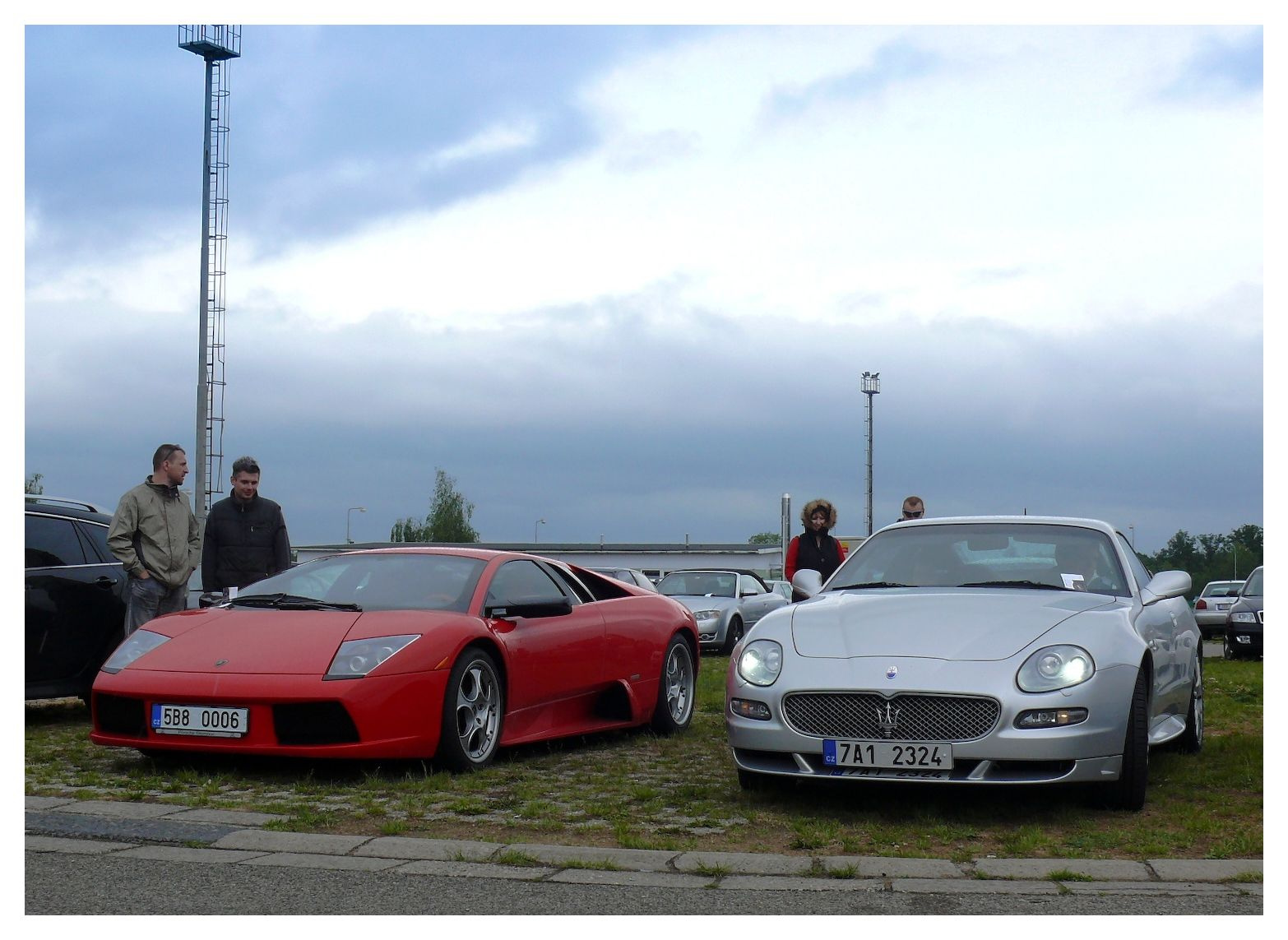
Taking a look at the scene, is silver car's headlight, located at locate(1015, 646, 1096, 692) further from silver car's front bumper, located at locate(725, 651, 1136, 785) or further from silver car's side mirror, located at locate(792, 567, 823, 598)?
silver car's side mirror, located at locate(792, 567, 823, 598)

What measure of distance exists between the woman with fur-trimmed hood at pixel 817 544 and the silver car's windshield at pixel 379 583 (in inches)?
170

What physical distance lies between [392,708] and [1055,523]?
11.9 feet

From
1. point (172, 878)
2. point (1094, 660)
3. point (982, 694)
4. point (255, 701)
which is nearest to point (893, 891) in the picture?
point (982, 694)

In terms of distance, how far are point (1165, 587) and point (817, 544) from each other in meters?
4.75

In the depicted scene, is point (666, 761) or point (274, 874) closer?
point (274, 874)

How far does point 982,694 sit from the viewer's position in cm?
593

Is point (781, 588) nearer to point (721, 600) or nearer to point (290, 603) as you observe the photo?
point (721, 600)

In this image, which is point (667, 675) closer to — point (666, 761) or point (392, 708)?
point (666, 761)

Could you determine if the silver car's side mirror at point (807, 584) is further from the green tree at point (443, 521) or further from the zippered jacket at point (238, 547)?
the green tree at point (443, 521)

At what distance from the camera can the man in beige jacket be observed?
925cm

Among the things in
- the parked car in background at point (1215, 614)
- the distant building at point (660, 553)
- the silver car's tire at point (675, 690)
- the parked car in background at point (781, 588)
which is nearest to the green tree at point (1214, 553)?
the distant building at point (660, 553)

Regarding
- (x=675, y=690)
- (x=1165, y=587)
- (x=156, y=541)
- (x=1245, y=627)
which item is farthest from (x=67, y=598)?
(x=1245, y=627)

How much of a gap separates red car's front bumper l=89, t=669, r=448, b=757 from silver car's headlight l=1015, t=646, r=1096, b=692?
277 centimetres

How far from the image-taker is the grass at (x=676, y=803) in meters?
5.57
